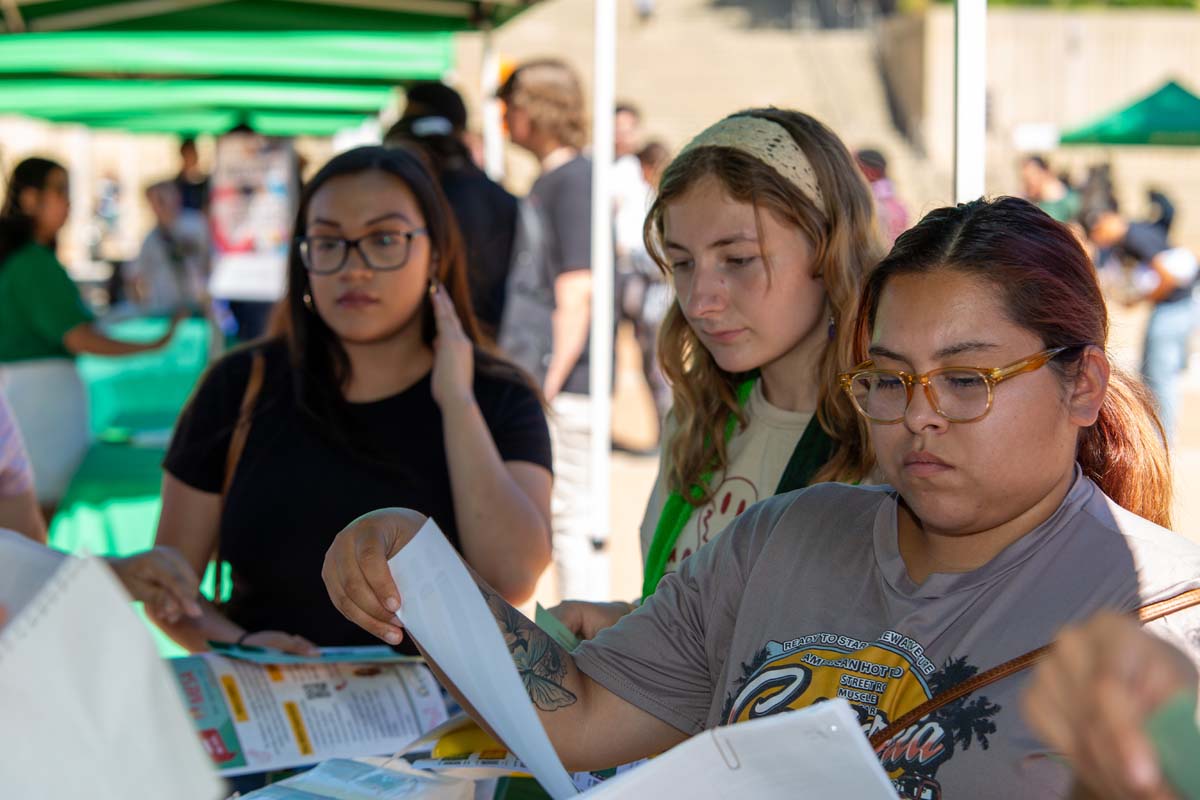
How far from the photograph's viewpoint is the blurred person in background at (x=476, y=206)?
422cm

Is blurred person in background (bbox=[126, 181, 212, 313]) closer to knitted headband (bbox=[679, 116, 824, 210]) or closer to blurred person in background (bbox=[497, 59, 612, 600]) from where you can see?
blurred person in background (bbox=[497, 59, 612, 600])

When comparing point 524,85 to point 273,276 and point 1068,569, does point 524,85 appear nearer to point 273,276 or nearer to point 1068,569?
point 273,276

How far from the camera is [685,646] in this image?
5.38 ft

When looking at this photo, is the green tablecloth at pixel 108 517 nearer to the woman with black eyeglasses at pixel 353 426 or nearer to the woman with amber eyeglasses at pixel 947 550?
the woman with black eyeglasses at pixel 353 426

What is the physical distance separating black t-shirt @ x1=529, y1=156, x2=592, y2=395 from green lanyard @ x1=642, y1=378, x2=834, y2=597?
266 cm

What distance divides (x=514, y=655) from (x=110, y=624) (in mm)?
789

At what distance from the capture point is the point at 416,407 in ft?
8.11

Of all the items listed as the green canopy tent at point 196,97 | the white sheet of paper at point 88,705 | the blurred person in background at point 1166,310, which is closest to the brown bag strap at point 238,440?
the white sheet of paper at point 88,705

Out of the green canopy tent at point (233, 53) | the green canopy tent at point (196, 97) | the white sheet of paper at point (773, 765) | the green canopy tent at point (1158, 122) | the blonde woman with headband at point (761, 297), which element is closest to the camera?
the white sheet of paper at point (773, 765)

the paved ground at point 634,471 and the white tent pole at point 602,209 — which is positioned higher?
the white tent pole at point 602,209

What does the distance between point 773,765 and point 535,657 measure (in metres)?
0.57

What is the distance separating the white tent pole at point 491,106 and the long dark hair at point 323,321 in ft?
11.1

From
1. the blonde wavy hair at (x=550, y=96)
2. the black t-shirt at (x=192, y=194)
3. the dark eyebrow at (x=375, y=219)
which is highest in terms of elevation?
the blonde wavy hair at (x=550, y=96)

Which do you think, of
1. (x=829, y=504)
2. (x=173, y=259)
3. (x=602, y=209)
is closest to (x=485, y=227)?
(x=602, y=209)
